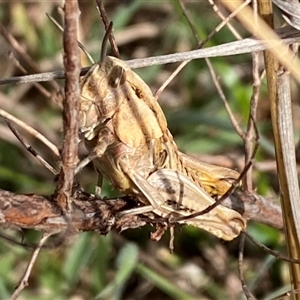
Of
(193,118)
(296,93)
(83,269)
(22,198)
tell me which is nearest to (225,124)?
(193,118)

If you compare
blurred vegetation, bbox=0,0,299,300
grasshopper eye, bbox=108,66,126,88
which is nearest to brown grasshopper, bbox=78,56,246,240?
grasshopper eye, bbox=108,66,126,88

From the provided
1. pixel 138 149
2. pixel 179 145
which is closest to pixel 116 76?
pixel 138 149

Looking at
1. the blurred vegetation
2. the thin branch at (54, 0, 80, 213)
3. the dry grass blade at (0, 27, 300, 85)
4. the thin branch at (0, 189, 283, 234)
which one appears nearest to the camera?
the thin branch at (54, 0, 80, 213)

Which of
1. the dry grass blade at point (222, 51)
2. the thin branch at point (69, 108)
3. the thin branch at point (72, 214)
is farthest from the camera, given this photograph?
the dry grass blade at point (222, 51)

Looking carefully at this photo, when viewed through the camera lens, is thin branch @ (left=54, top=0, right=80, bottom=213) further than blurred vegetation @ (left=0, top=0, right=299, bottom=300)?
No

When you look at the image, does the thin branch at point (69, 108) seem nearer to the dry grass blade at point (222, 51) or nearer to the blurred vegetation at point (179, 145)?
the dry grass blade at point (222, 51)

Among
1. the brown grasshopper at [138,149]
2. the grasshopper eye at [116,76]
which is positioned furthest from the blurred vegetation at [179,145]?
the grasshopper eye at [116,76]

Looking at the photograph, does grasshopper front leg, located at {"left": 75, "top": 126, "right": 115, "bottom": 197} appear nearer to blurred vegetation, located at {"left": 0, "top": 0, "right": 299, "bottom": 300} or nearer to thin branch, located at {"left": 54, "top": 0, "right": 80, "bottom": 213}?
thin branch, located at {"left": 54, "top": 0, "right": 80, "bottom": 213}

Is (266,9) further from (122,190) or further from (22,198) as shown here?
(22,198)

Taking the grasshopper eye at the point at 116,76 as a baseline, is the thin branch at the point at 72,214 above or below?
below
